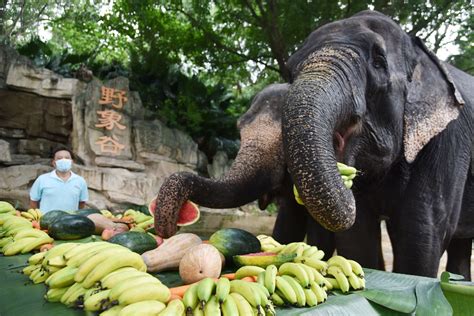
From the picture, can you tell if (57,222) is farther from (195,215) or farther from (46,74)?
(46,74)

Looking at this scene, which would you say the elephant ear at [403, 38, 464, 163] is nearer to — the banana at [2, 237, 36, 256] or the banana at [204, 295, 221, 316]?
the banana at [204, 295, 221, 316]

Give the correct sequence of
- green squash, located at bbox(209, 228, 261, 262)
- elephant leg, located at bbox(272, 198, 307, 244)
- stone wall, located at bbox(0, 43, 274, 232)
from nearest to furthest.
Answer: green squash, located at bbox(209, 228, 261, 262)
elephant leg, located at bbox(272, 198, 307, 244)
stone wall, located at bbox(0, 43, 274, 232)

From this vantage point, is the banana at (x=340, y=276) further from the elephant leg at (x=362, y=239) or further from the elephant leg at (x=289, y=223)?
the elephant leg at (x=289, y=223)

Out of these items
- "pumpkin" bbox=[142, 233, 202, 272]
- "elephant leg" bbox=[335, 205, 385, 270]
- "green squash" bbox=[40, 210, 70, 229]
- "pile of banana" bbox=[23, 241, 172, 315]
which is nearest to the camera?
"pile of banana" bbox=[23, 241, 172, 315]

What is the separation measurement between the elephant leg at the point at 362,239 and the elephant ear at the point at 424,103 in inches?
34.1

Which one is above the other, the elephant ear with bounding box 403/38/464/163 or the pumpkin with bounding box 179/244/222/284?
the elephant ear with bounding box 403/38/464/163

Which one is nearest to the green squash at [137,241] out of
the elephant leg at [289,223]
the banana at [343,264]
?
the banana at [343,264]

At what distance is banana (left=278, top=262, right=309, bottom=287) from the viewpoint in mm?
1863

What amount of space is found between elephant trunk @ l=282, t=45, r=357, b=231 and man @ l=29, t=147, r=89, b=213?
307 centimetres

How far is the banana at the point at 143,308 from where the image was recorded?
149 centimetres

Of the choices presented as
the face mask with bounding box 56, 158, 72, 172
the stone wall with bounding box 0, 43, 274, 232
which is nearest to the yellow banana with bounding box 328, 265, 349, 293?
the face mask with bounding box 56, 158, 72, 172

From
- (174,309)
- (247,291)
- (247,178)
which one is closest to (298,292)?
(247,291)

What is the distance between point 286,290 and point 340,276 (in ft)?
1.11

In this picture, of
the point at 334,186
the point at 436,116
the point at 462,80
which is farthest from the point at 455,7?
the point at 334,186
